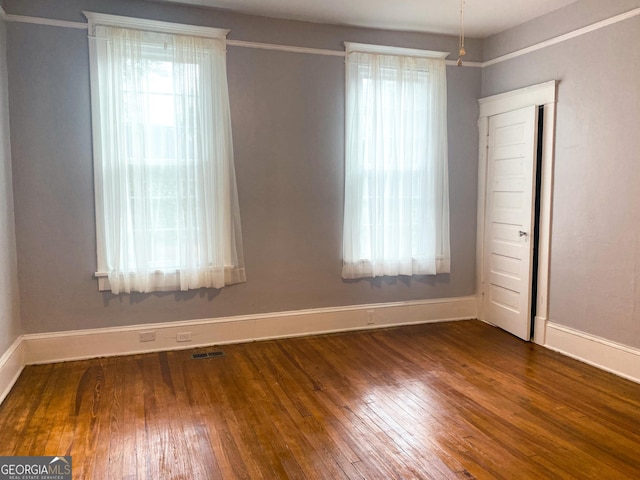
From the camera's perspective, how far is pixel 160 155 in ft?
12.8

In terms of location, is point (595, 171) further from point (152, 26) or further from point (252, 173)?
point (152, 26)

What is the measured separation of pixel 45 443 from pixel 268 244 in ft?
7.51

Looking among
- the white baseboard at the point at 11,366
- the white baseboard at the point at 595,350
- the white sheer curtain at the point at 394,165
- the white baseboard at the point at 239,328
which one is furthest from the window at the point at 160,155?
the white baseboard at the point at 595,350

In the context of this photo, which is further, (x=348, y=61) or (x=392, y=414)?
(x=348, y=61)

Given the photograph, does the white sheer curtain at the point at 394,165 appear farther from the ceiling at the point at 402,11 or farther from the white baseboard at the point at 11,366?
the white baseboard at the point at 11,366

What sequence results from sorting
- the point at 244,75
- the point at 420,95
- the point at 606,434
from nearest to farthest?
the point at 606,434
the point at 244,75
the point at 420,95

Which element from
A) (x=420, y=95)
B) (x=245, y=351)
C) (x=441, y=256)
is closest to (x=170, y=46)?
(x=420, y=95)

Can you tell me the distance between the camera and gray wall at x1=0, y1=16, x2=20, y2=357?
11.0ft

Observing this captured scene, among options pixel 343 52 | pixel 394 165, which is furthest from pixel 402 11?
pixel 394 165

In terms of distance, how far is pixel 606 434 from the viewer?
2732 mm

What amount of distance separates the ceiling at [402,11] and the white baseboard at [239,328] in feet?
8.58

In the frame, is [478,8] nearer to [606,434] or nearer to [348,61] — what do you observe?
[348,61]

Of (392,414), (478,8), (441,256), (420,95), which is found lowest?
(392,414)

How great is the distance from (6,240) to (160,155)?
1.25m
